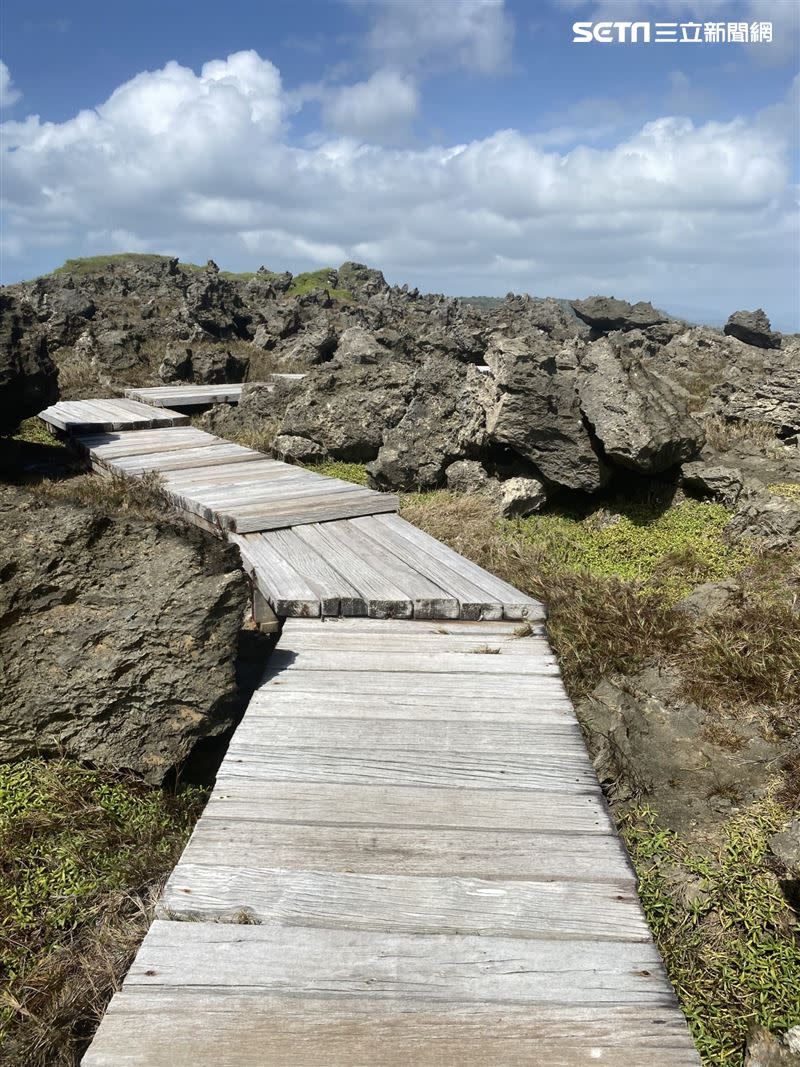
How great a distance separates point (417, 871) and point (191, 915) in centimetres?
84

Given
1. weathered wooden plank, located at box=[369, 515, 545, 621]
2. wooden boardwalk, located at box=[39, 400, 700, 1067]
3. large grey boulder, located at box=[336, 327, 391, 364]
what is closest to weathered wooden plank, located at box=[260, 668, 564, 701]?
wooden boardwalk, located at box=[39, 400, 700, 1067]

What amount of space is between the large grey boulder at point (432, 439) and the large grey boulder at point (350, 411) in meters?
0.76

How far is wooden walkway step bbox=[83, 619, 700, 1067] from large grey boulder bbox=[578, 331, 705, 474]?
459 centimetres

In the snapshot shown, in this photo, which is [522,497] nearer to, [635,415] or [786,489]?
[635,415]

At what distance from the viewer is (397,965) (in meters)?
2.53

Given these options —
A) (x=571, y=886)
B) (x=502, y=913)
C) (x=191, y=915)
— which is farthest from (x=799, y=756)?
(x=191, y=915)

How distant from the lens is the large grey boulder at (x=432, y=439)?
367 inches

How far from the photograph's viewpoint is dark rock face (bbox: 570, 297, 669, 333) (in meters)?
26.4

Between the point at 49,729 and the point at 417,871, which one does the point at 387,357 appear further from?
the point at 417,871

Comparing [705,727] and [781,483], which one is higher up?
[781,483]

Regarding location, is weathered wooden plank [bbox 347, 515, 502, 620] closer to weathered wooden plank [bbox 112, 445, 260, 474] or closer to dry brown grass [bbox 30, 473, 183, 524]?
dry brown grass [bbox 30, 473, 183, 524]

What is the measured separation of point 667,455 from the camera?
8.50 meters

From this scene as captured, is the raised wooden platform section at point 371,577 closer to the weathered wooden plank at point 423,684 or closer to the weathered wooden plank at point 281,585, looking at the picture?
the weathered wooden plank at point 281,585

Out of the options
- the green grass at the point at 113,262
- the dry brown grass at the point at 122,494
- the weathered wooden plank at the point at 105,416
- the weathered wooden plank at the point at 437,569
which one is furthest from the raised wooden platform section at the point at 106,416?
the green grass at the point at 113,262
